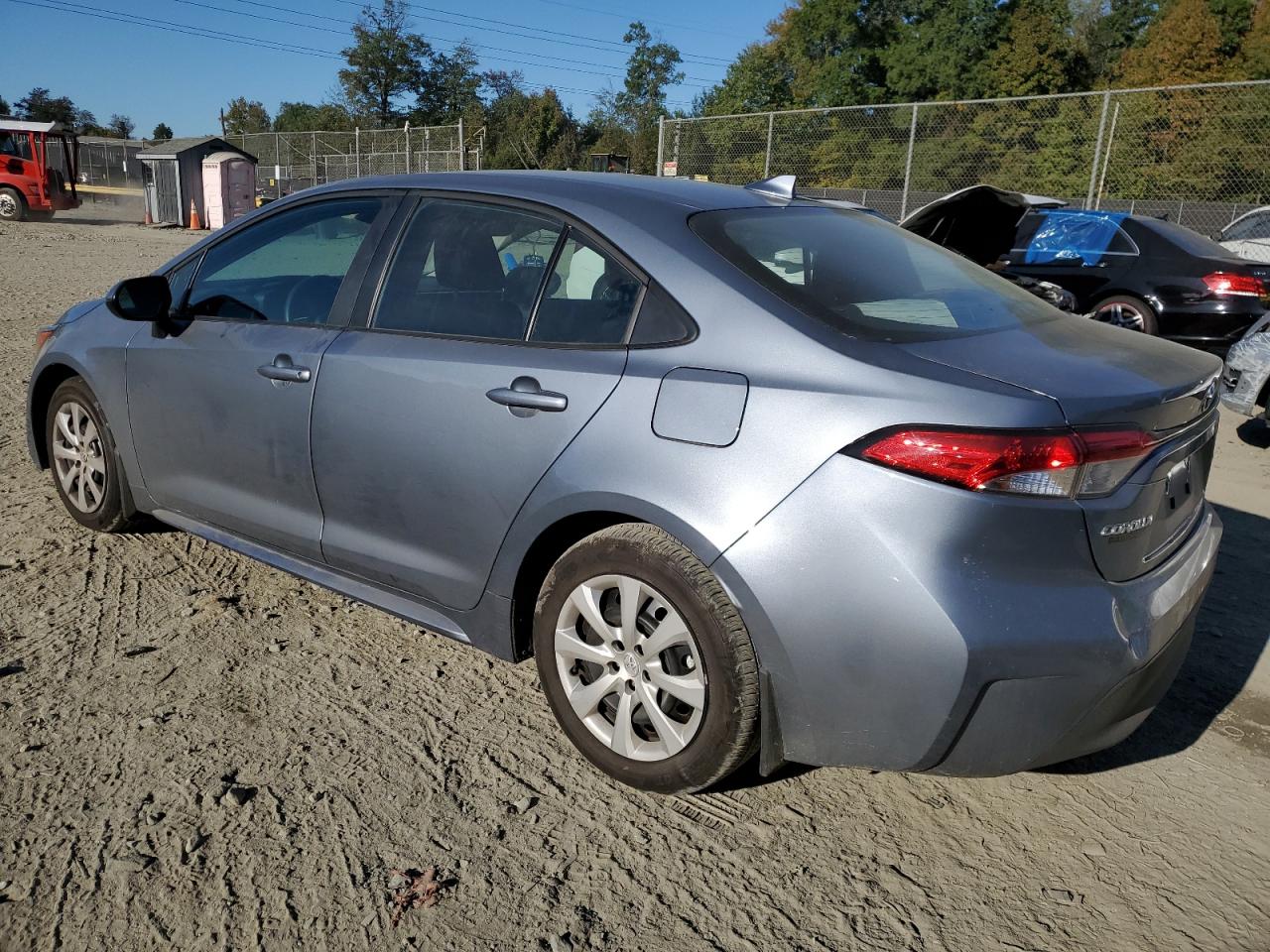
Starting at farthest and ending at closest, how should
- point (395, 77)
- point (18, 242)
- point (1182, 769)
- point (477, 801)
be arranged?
point (395, 77) → point (18, 242) → point (1182, 769) → point (477, 801)

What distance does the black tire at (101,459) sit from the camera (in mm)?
4207

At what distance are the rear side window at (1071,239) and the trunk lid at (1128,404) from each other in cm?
820

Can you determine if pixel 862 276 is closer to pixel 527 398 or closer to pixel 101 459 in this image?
pixel 527 398

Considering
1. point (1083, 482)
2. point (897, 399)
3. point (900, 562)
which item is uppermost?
point (897, 399)

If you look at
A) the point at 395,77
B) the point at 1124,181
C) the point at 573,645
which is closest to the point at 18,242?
the point at 1124,181

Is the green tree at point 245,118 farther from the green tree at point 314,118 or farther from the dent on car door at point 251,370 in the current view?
the dent on car door at point 251,370

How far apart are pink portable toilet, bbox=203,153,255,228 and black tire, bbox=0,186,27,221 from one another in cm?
552

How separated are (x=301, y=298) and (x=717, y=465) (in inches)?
75.4

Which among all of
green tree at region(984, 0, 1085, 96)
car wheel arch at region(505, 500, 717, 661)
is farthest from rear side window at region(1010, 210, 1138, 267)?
green tree at region(984, 0, 1085, 96)

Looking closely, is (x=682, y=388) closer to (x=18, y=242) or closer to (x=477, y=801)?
(x=477, y=801)

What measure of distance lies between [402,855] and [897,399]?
1573mm

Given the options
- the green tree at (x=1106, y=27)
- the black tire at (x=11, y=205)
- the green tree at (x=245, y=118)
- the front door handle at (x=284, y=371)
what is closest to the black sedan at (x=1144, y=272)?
the front door handle at (x=284, y=371)

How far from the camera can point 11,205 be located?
2986cm

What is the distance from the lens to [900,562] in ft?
7.16
